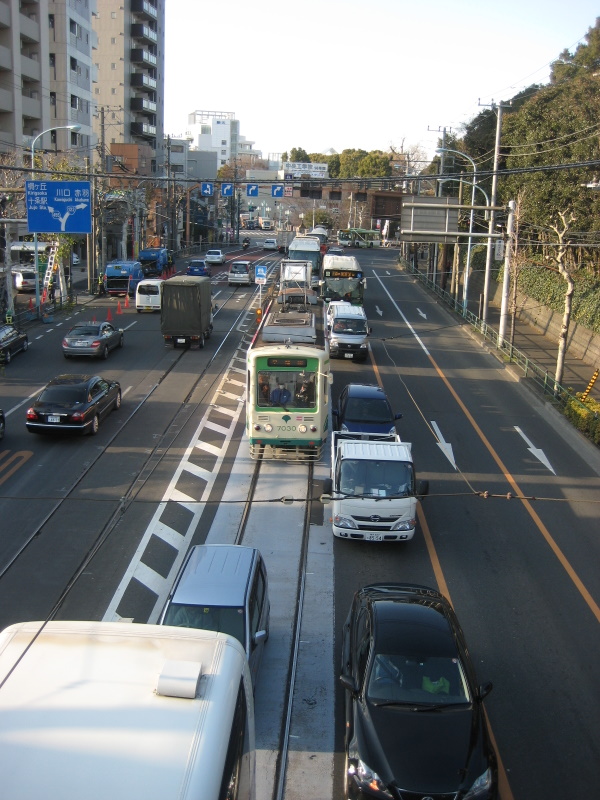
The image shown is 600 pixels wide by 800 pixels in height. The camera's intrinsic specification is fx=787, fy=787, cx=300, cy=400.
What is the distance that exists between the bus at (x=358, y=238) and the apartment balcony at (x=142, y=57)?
31936mm

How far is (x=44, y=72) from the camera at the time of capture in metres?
61.9

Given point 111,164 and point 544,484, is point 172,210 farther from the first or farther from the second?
point 544,484

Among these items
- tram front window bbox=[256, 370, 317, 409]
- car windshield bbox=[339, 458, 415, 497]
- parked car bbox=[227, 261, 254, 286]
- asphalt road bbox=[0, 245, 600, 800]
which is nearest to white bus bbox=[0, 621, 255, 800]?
asphalt road bbox=[0, 245, 600, 800]

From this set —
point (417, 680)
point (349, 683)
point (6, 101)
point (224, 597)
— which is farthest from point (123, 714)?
point (6, 101)

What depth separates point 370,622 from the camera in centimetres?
1061

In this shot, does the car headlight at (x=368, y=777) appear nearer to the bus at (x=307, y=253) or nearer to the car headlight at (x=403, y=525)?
the car headlight at (x=403, y=525)

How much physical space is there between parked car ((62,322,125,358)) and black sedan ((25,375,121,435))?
336 inches

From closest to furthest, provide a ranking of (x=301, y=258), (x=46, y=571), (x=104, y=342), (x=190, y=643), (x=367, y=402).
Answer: (x=190, y=643)
(x=46, y=571)
(x=367, y=402)
(x=104, y=342)
(x=301, y=258)

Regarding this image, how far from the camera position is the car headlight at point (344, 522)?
1591 cm

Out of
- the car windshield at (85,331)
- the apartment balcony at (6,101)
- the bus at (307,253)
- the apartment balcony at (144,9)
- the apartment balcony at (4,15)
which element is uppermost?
the apartment balcony at (144,9)

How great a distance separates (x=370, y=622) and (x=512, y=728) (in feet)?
7.66

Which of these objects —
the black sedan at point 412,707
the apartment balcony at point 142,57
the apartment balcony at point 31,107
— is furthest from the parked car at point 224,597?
the apartment balcony at point 142,57

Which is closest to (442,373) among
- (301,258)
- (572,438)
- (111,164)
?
(572,438)

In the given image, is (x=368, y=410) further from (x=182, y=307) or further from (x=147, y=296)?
(x=147, y=296)
